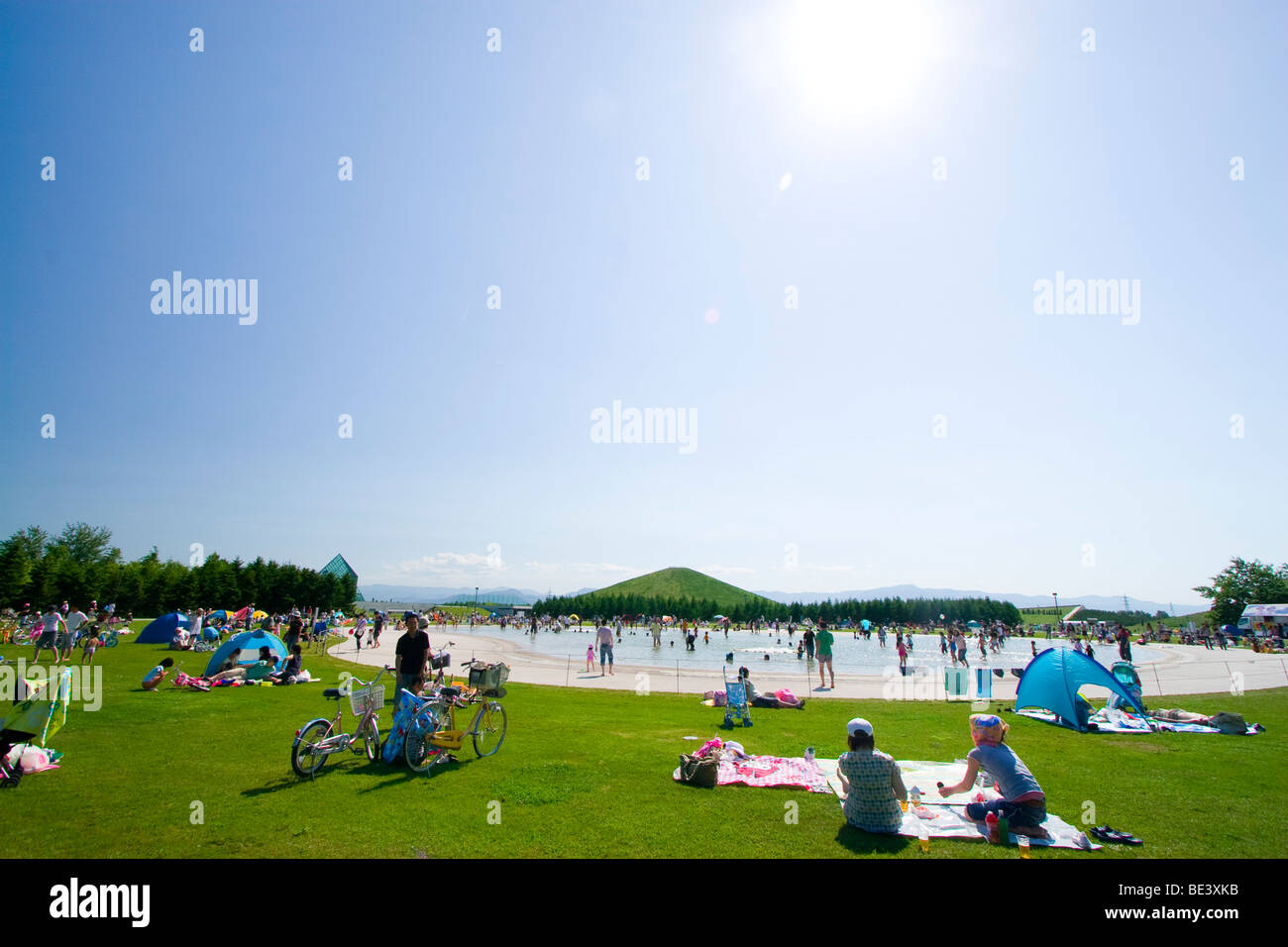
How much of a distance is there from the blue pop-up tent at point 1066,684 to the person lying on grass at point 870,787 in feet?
34.1

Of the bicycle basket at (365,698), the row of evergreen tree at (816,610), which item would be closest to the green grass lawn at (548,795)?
the bicycle basket at (365,698)

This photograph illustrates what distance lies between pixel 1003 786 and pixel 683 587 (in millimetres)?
165475

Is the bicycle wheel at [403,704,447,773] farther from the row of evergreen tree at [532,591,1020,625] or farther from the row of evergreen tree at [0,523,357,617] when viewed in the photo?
the row of evergreen tree at [532,591,1020,625]

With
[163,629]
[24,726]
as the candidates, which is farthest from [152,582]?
[24,726]

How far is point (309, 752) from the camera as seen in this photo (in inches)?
355

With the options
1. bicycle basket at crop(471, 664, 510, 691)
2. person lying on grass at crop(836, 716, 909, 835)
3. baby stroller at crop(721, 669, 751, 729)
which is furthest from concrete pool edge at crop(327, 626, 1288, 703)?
person lying on grass at crop(836, 716, 909, 835)

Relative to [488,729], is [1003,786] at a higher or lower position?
higher

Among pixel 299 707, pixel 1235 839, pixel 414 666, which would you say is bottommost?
pixel 299 707

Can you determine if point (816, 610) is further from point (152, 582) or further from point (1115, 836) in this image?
point (1115, 836)
